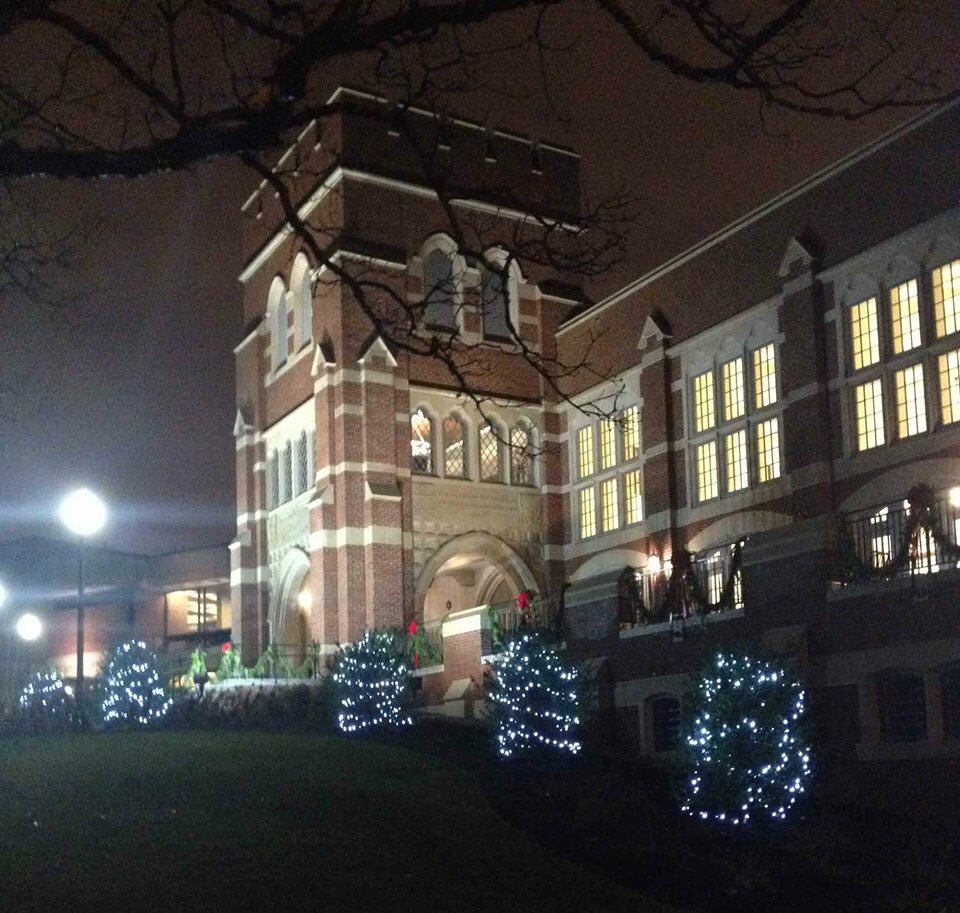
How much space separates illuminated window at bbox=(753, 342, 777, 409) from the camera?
30.5 metres

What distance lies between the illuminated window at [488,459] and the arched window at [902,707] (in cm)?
2067

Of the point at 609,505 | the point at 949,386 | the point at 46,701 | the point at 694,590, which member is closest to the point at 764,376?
the point at 949,386

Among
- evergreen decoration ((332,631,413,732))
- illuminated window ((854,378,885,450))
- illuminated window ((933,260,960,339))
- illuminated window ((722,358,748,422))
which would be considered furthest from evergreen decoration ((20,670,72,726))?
illuminated window ((933,260,960,339))

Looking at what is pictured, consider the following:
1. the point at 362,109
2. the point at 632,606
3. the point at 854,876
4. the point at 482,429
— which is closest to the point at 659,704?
the point at 632,606

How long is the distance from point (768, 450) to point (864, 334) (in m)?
3.73

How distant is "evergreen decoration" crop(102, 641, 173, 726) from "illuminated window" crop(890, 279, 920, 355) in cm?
1540

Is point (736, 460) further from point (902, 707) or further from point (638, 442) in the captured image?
point (902, 707)

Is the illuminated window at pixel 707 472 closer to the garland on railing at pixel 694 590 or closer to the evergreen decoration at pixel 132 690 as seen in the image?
the garland on railing at pixel 694 590

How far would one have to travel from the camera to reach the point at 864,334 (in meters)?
27.8

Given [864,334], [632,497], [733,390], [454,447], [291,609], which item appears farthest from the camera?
[291,609]

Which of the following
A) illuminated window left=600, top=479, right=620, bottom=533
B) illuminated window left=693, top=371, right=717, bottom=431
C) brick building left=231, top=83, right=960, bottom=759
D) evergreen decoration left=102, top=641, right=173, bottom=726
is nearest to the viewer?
brick building left=231, top=83, right=960, bottom=759

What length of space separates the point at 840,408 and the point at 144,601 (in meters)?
48.4

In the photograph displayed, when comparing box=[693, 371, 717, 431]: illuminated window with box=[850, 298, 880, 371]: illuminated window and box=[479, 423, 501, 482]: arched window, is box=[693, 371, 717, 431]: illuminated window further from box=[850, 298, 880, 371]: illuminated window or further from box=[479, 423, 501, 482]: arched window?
box=[479, 423, 501, 482]: arched window

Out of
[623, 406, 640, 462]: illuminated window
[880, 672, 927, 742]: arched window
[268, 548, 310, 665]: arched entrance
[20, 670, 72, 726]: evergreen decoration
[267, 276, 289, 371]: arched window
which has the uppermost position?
[267, 276, 289, 371]: arched window
